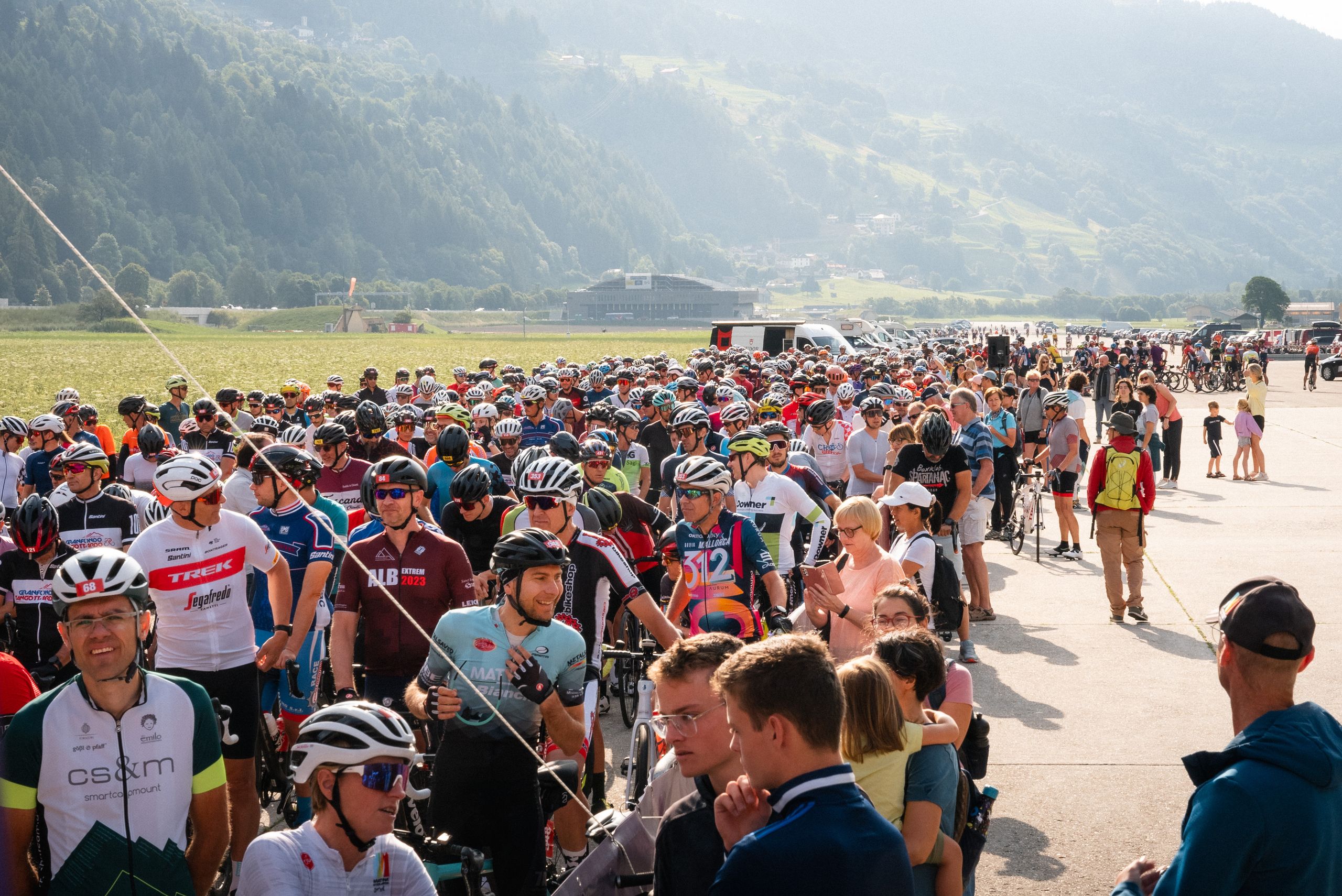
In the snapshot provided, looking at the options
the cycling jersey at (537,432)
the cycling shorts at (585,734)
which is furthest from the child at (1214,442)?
the cycling shorts at (585,734)

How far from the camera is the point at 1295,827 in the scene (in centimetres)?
280

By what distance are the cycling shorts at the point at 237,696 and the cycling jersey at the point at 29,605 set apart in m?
1.33

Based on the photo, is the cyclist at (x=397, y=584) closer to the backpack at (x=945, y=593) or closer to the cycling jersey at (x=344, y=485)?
the cycling jersey at (x=344, y=485)

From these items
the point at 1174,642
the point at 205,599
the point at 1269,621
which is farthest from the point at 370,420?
the point at 1269,621

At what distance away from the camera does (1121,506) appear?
11.6 meters

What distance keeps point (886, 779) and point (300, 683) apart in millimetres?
4290

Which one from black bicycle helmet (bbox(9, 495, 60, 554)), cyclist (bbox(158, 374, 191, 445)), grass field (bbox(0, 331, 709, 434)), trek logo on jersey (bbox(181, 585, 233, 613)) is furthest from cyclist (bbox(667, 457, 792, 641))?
grass field (bbox(0, 331, 709, 434))

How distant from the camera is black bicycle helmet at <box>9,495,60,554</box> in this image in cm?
681

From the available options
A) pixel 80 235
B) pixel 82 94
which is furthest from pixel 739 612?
pixel 82 94

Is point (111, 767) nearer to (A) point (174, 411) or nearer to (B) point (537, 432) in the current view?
(B) point (537, 432)

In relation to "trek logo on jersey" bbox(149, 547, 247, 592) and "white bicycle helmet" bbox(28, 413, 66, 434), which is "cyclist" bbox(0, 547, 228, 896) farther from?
"white bicycle helmet" bbox(28, 413, 66, 434)

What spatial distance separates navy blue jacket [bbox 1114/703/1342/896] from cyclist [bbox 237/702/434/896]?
2.08 m

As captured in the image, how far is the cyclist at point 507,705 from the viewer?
4609mm

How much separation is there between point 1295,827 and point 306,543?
5548 mm
